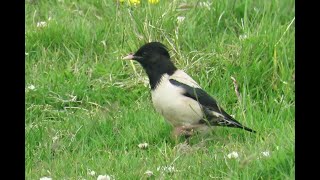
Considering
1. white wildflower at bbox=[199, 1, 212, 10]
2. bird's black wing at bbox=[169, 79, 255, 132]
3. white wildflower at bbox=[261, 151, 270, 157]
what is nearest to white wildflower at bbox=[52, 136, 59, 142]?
bird's black wing at bbox=[169, 79, 255, 132]

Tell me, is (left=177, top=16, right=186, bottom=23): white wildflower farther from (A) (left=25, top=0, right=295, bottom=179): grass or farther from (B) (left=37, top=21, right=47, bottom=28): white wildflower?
(B) (left=37, top=21, right=47, bottom=28): white wildflower

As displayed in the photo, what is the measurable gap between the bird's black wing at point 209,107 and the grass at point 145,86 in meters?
0.11

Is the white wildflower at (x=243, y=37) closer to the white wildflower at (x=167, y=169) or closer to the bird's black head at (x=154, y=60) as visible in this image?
the bird's black head at (x=154, y=60)

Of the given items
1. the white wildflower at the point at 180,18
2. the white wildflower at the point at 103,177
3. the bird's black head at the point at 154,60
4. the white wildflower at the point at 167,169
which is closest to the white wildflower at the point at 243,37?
the white wildflower at the point at 180,18

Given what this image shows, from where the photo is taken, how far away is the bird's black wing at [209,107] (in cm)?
730

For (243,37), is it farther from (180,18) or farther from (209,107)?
(209,107)

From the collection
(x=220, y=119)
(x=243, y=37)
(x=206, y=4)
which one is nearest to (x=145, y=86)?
(x=243, y=37)

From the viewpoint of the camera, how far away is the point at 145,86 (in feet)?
27.2

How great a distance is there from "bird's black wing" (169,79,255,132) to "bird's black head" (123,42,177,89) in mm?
168

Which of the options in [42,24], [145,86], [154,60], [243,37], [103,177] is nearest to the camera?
[103,177]

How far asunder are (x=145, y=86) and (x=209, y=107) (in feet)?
3.38
